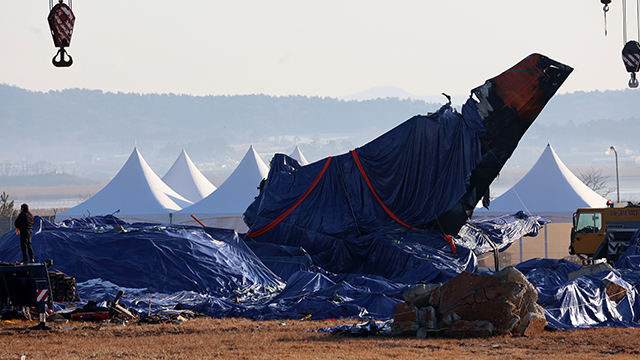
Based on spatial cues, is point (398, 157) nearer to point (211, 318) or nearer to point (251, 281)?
point (251, 281)

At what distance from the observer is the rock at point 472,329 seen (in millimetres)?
10438

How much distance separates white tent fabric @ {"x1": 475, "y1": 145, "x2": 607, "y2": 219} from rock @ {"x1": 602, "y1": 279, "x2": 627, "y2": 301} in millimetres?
12622

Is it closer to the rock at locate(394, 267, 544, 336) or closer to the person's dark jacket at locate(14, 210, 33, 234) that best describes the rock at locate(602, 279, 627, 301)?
the rock at locate(394, 267, 544, 336)

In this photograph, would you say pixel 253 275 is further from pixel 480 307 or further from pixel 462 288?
pixel 480 307

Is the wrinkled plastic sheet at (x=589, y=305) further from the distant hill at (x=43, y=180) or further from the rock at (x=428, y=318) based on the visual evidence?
the distant hill at (x=43, y=180)

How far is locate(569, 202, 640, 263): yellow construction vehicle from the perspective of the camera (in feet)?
66.9

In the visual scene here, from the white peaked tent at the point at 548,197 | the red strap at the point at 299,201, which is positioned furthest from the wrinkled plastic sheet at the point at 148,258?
the white peaked tent at the point at 548,197

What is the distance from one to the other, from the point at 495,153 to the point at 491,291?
8311mm

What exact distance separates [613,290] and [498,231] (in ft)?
29.5

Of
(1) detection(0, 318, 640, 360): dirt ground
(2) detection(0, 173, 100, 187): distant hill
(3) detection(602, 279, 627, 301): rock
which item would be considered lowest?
(1) detection(0, 318, 640, 360): dirt ground

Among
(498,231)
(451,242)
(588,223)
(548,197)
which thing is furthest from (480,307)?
(548,197)

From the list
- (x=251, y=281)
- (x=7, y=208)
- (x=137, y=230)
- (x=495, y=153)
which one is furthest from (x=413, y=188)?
(x=7, y=208)

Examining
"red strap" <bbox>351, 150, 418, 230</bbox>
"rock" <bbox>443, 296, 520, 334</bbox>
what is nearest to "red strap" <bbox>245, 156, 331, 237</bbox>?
"red strap" <bbox>351, 150, 418, 230</bbox>

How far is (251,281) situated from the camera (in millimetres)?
16578
